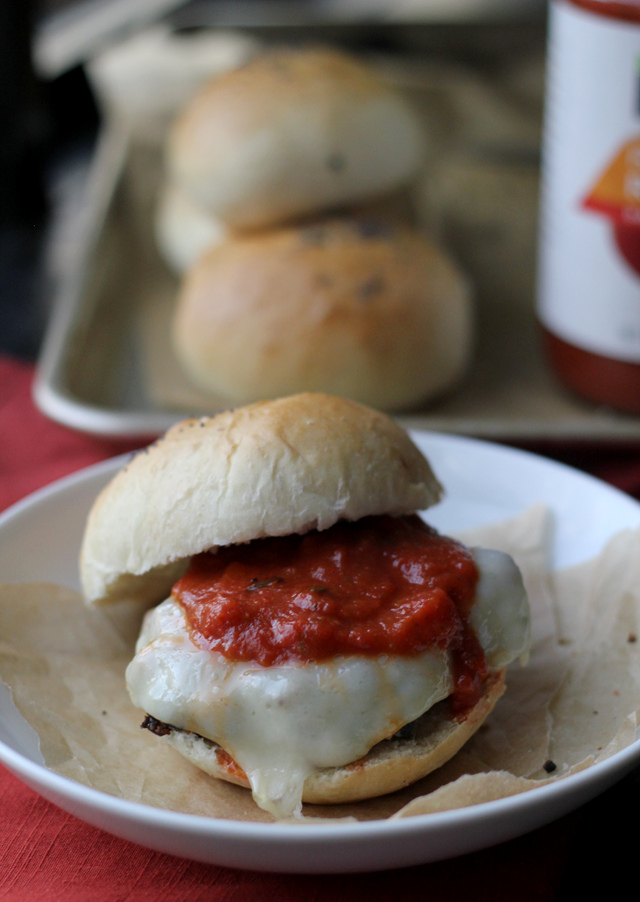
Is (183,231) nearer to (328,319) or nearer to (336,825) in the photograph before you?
(328,319)

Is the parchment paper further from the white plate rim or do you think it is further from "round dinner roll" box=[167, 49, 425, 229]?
"round dinner roll" box=[167, 49, 425, 229]

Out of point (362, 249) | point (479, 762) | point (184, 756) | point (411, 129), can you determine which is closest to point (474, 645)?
point (479, 762)

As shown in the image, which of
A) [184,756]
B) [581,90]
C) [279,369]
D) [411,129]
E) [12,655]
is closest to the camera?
[184,756]

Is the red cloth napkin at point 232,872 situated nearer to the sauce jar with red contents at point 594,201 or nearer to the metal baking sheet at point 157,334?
the metal baking sheet at point 157,334

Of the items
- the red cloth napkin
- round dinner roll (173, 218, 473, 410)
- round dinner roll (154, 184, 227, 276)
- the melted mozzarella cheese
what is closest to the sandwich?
the melted mozzarella cheese

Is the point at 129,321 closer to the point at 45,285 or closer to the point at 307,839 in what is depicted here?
the point at 45,285

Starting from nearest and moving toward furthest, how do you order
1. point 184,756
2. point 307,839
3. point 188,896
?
1. point 307,839
2. point 188,896
3. point 184,756

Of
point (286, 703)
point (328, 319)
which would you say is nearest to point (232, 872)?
point (286, 703)
